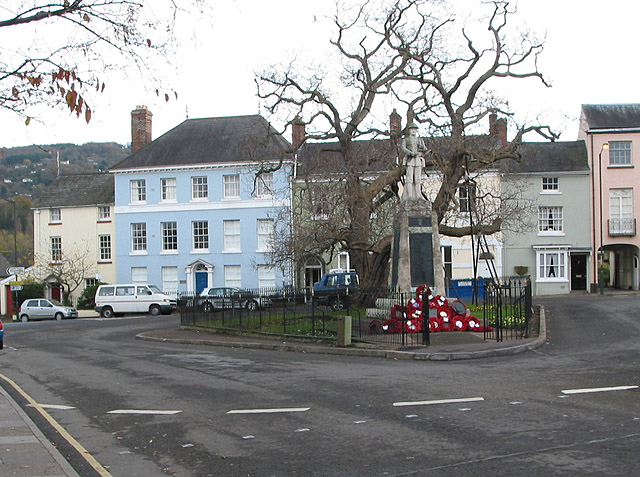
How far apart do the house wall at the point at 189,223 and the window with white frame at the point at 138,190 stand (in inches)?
11.2

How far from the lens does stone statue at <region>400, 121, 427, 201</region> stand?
2195 cm

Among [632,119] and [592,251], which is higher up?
[632,119]

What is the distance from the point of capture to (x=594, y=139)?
4806 centimetres

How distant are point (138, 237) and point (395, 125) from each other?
24.1 metres

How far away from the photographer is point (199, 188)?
169 feet

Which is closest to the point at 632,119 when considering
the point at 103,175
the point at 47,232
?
the point at 103,175

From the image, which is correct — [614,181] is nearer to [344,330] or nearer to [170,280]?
[170,280]

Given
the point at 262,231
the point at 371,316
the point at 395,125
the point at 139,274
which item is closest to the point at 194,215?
the point at 262,231

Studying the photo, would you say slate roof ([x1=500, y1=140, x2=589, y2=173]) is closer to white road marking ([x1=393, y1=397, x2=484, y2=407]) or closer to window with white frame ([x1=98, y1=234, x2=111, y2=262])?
window with white frame ([x1=98, y1=234, x2=111, y2=262])

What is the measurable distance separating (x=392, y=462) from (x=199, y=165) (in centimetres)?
4494

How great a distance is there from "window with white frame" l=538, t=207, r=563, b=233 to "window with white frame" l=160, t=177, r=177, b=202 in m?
25.7

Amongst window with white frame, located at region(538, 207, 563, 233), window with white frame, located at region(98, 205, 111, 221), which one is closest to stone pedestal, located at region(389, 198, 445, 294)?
window with white frame, located at region(538, 207, 563, 233)

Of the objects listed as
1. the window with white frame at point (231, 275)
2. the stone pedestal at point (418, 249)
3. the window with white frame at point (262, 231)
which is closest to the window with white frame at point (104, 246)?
Result: the window with white frame at point (231, 275)

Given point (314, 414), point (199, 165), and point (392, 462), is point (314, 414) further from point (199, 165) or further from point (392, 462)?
point (199, 165)
